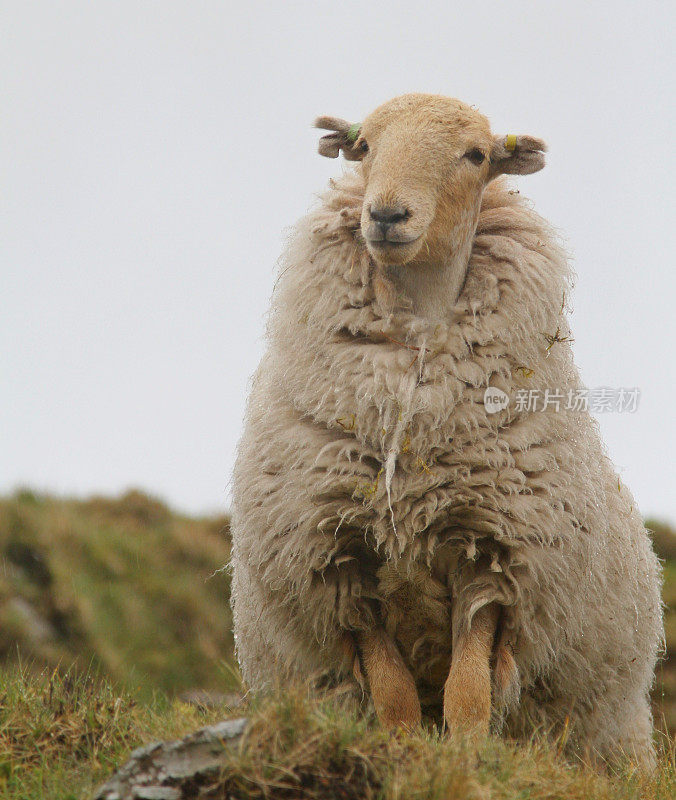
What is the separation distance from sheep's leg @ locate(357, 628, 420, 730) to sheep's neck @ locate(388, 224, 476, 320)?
142 cm

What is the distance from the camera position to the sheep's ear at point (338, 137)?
192 inches

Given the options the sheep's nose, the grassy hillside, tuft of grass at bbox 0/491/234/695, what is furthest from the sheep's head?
tuft of grass at bbox 0/491/234/695

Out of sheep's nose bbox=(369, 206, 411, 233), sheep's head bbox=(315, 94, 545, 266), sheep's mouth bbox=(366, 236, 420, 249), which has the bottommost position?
sheep's mouth bbox=(366, 236, 420, 249)

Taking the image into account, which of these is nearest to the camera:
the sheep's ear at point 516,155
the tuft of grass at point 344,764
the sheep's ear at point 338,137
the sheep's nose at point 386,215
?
the tuft of grass at point 344,764

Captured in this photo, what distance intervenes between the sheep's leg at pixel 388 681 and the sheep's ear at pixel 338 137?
2260 millimetres

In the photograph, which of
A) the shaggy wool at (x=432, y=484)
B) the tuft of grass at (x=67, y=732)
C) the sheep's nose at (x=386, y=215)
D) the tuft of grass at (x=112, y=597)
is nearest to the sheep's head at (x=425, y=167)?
the sheep's nose at (x=386, y=215)

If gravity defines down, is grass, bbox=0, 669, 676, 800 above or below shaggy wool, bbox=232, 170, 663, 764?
below

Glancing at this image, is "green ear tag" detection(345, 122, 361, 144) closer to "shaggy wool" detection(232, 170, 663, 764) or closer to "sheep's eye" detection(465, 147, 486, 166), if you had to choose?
"shaggy wool" detection(232, 170, 663, 764)

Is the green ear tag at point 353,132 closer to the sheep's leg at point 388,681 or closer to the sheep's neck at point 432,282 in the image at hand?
the sheep's neck at point 432,282

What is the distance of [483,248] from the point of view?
472cm

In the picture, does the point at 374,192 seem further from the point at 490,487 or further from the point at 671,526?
the point at 671,526

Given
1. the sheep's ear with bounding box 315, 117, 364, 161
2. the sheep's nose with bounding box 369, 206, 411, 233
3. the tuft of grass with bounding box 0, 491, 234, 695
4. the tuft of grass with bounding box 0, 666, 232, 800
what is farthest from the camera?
the tuft of grass with bounding box 0, 491, 234, 695

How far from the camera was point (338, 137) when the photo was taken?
4949 millimetres

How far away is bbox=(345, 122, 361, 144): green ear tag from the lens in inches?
191
